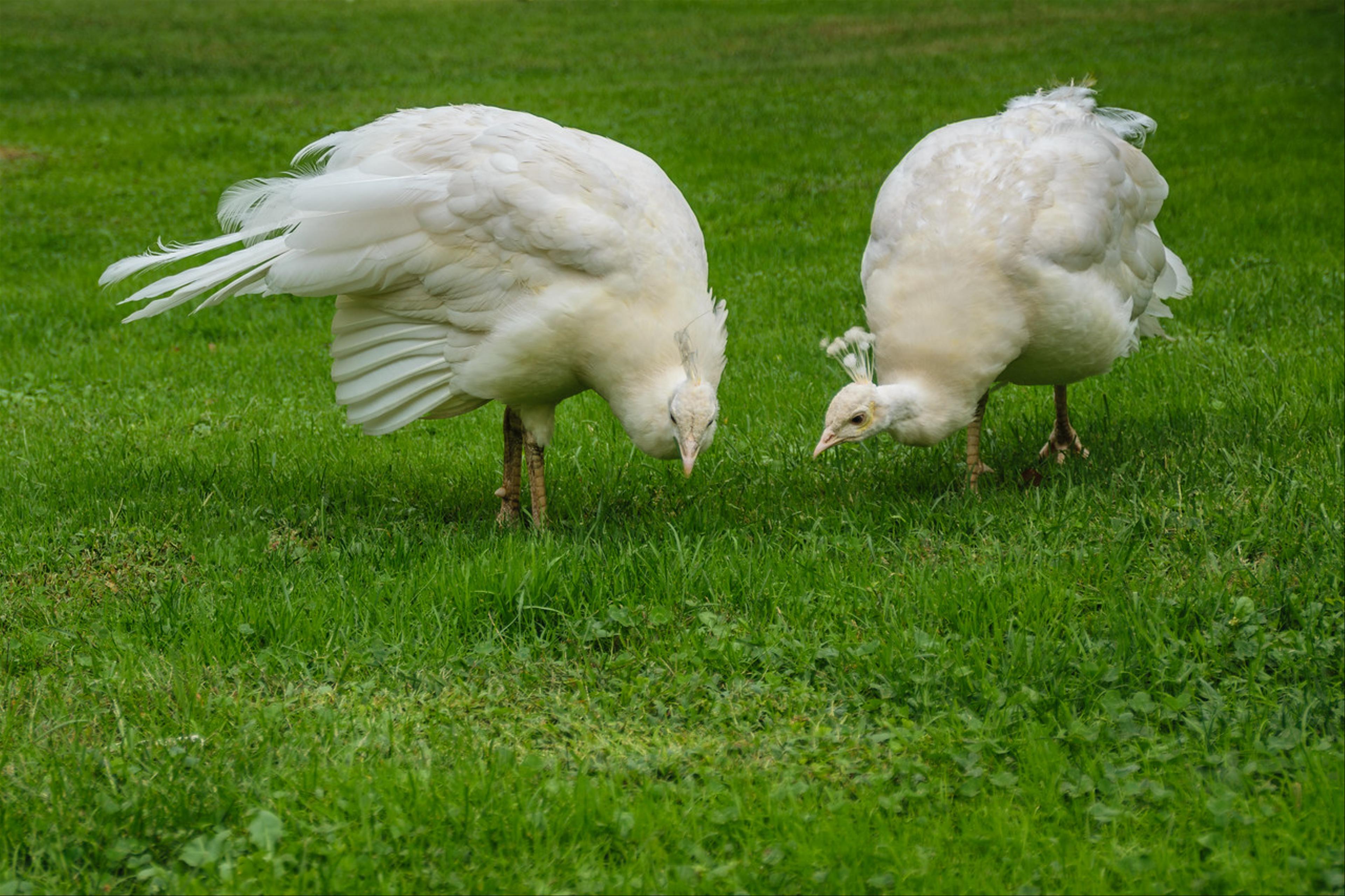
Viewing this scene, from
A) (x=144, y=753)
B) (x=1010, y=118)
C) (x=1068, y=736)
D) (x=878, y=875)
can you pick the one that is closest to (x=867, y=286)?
(x=1010, y=118)

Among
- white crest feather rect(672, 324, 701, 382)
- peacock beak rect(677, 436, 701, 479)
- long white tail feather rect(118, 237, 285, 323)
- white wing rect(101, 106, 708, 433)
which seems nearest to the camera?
peacock beak rect(677, 436, 701, 479)

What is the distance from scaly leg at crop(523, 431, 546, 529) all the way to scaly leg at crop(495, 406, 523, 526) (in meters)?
0.16

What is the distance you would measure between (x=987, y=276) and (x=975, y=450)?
1.03m

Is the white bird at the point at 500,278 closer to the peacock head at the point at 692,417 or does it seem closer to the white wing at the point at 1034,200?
the peacock head at the point at 692,417

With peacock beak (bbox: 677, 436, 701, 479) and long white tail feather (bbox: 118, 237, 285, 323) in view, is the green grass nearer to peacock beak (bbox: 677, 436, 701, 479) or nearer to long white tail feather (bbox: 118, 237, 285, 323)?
peacock beak (bbox: 677, 436, 701, 479)

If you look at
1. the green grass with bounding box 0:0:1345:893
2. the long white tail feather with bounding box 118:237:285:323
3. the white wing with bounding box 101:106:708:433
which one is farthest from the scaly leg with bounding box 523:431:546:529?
the long white tail feather with bounding box 118:237:285:323

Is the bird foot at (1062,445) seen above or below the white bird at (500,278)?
below

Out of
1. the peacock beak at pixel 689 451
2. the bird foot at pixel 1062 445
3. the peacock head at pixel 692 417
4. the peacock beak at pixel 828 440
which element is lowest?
the bird foot at pixel 1062 445

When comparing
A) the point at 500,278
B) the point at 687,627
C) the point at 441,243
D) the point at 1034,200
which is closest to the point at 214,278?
the point at 441,243

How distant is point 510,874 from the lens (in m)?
3.00

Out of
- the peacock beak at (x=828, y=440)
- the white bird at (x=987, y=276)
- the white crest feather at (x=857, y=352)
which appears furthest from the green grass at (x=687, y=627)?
the white crest feather at (x=857, y=352)

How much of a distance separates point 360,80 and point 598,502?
1507cm

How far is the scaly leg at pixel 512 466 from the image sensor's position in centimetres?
555

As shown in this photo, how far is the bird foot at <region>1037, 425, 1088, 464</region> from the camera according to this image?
584 cm
